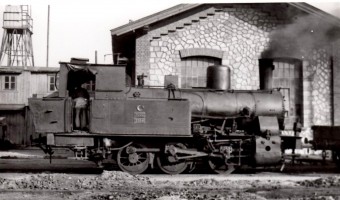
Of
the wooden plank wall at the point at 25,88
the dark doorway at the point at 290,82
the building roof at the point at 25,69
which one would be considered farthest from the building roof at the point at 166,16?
the wooden plank wall at the point at 25,88

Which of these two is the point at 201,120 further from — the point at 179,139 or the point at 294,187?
the point at 294,187

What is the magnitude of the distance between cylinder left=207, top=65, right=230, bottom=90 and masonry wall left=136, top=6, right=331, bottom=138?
162 inches

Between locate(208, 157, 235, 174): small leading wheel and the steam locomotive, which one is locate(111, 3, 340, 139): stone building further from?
locate(208, 157, 235, 174): small leading wheel

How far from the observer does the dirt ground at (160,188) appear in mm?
7797

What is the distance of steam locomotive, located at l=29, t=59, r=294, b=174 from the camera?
34.2 feet

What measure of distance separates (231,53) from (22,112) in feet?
49.6

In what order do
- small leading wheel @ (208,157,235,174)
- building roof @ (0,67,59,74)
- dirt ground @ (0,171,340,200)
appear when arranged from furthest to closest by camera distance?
building roof @ (0,67,59,74)
small leading wheel @ (208,157,235,174)
dirt ground @ (0,171,340,200)

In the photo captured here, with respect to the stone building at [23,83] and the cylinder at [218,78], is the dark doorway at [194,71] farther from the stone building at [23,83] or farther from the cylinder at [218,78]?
the stone building at [23,83]

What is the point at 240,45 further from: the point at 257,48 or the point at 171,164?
the point at 171,164

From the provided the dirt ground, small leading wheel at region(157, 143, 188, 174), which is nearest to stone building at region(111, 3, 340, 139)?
small leading wheel at region(157, 143, 188, 174)

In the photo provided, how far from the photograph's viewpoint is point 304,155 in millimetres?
16234

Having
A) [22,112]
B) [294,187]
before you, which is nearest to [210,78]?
[294,187]

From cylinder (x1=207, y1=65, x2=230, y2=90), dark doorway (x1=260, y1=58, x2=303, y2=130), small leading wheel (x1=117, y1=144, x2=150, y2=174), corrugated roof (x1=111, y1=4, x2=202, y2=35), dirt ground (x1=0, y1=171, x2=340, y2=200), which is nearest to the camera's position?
dirt ground (x1=0, y1=171, x2=340, y2=200)

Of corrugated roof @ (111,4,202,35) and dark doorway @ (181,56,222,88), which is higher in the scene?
corrugated roof @ (111,4,202,35)
